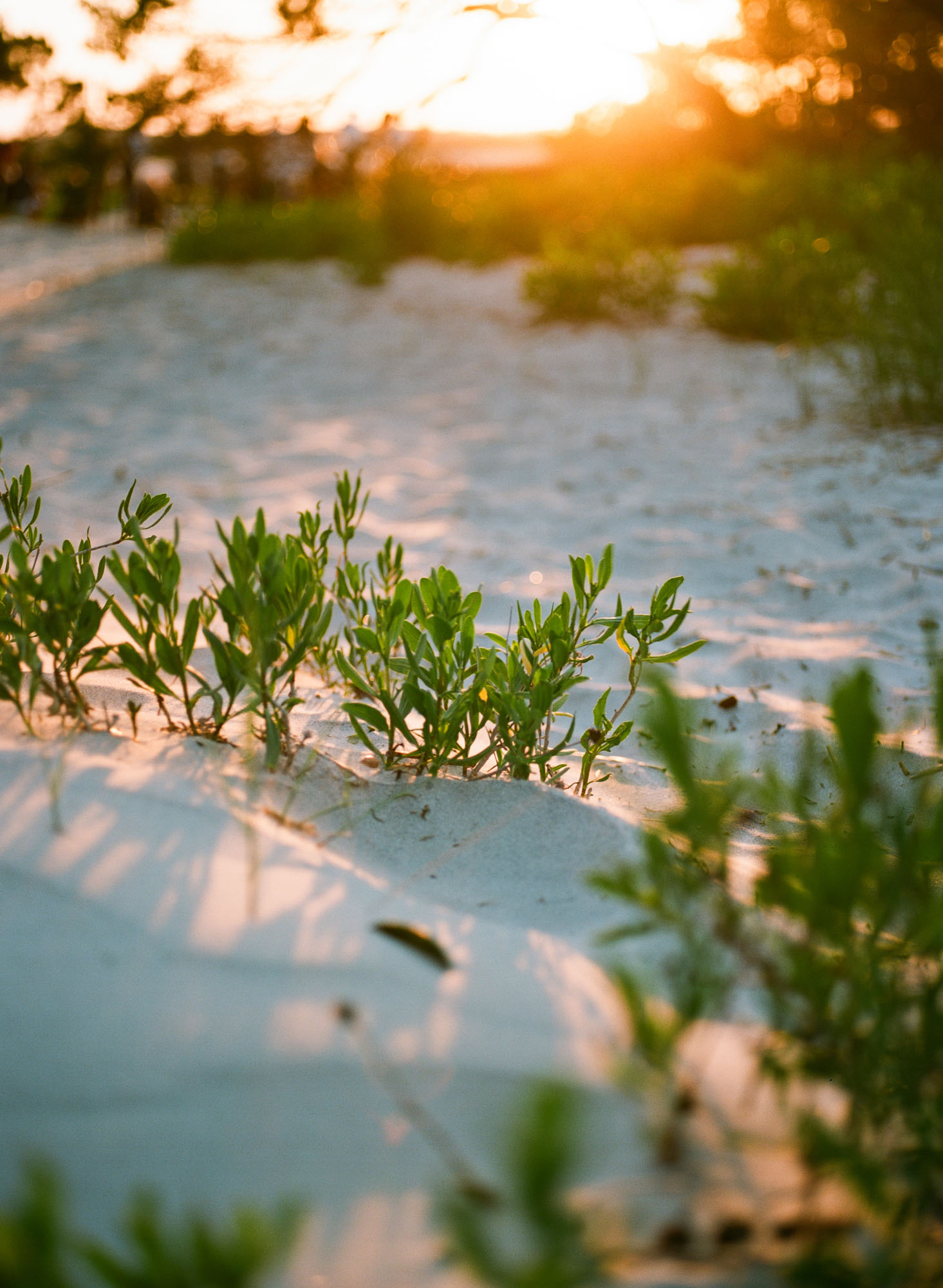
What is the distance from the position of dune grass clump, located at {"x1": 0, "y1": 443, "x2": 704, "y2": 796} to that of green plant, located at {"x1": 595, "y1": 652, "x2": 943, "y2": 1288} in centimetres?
60

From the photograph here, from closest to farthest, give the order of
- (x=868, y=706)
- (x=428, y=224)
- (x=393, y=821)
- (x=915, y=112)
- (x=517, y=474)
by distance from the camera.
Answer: (x=868, y=706)
(x=393, y=821)
(x=517, y=474)
(x=428, y=224)
(x=915, y=112)

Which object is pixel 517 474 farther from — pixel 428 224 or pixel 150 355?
pixel 428 224

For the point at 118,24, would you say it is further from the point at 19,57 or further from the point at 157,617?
the point at 157,617

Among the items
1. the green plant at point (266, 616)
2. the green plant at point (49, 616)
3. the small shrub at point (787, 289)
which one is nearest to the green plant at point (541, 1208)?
the green plant at point (266, 616)

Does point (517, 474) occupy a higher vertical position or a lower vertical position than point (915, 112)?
lower

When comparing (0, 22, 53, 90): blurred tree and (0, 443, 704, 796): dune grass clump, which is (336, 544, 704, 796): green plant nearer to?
(0, 443, 704, 796): dune grass clump

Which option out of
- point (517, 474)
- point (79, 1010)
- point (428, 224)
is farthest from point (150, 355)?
point (79, 1010)

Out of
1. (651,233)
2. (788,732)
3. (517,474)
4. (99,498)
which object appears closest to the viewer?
(788,732)

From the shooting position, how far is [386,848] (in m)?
1.36

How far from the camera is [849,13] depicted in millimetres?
8398

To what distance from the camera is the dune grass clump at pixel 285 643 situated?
51.7 inches

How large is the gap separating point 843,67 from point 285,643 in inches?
470

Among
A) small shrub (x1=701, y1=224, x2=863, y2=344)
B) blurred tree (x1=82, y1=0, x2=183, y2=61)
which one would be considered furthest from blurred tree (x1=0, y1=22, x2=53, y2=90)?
small shrub (x1=701, y1=224, x2=863, y2=344)

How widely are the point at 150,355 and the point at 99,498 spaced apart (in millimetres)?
2957
